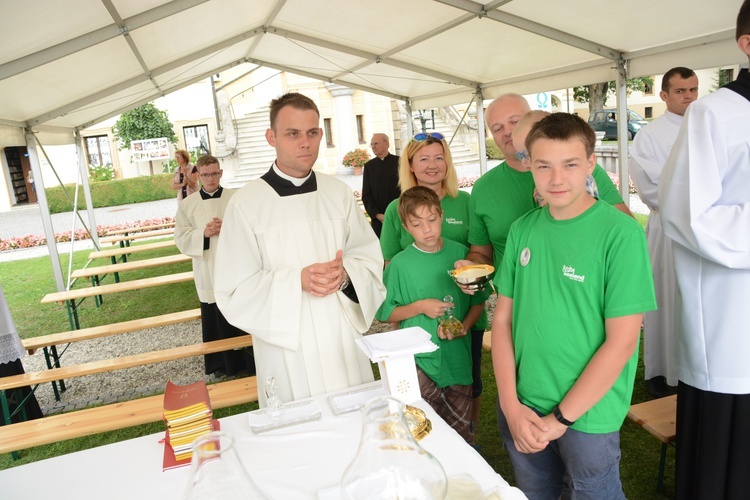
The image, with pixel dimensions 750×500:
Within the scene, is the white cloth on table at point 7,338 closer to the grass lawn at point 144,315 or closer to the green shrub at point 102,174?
the grass lawn at point 144,315

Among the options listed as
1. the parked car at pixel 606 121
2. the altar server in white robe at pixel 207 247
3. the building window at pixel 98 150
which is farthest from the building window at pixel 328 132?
the altar server in white robe at pixel 207 247

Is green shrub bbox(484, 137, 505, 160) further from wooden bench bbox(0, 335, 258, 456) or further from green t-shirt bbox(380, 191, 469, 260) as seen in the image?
wooden bench bbox(0, 335, 258, 456)

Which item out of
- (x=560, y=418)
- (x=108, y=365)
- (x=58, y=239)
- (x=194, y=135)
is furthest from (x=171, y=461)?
(x=194, y=135)

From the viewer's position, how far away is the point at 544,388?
196 cm

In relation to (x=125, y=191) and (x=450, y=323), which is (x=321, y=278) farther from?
(x=125, y=191)

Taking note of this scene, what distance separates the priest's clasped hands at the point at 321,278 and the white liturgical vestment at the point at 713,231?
1.35 metres

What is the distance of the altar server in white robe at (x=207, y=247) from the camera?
17.9 ft

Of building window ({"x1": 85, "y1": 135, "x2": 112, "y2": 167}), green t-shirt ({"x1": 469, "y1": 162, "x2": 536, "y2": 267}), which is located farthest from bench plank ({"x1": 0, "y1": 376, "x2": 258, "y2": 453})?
building window ({"x1": 85, "y1": 135, "x2": 112, "y2": 167})

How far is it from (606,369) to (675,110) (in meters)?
3.23

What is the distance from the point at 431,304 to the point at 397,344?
861 millimetres

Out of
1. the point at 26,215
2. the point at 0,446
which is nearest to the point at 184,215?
the point at 0,446

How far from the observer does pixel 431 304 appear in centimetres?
272

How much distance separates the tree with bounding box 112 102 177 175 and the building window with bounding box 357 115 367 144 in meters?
9.13

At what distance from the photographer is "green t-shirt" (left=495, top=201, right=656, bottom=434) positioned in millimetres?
1804
